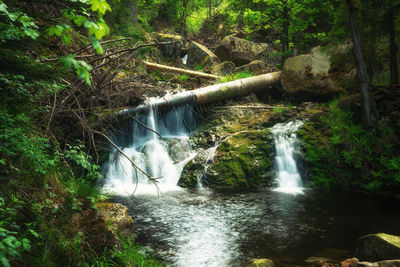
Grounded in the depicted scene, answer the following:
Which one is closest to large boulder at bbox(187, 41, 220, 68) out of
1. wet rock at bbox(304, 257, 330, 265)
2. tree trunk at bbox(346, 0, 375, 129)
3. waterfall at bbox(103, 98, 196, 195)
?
waterfall at bbox(103, 98, 196, 195)

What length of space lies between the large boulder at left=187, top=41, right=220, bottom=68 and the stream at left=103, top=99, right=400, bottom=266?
8.29 m

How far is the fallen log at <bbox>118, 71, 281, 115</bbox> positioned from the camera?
367 inches

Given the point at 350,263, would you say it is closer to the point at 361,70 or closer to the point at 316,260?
the point at 316,260

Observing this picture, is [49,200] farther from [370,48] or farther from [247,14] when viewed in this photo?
[247,14]

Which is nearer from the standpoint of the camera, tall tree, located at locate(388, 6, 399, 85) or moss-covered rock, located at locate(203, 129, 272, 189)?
tall tree, located at locate(388, 6, 399, 85)

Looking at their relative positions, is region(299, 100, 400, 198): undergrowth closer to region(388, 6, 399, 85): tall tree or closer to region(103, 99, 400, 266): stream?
region(103, 99, 400, 266): stream

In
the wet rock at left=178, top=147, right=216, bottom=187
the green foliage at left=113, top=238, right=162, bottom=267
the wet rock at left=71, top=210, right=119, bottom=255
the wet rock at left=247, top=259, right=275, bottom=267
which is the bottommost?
the wet rock at left=247, top=259, right=275, bottom=267

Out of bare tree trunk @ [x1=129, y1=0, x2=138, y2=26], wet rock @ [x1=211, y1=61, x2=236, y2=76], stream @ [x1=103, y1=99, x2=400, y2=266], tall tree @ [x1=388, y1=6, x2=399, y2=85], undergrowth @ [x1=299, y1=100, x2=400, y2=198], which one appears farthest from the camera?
bare tree trunk @ [x1=129, y1=0, x2=138, y2=26]

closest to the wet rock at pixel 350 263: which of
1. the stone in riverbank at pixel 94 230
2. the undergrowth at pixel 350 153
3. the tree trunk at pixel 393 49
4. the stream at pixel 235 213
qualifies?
the stream at pixel 235 213

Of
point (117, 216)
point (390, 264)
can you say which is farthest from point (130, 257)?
point (390, 264)

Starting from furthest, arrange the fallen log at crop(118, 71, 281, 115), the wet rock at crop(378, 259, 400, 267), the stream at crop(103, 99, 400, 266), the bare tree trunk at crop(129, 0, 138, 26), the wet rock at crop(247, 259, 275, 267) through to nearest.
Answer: the bare tree trunk at crop(129, 0, 138, 26) → the fallen log at crop(118, 71, 281, 115) → the stream at crop(103, 99, 400, 266) → the wet rock at crop(247, 259, 275, 267) → the wet rock at crop(378, 259, 400, 267)

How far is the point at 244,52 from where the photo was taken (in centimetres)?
1648

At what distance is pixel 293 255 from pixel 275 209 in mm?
2084

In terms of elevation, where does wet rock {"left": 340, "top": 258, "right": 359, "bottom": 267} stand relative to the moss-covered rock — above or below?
below
